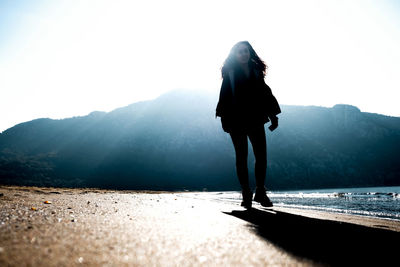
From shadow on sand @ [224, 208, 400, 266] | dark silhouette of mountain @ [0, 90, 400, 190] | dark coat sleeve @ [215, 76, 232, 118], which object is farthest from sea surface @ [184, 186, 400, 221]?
dark silhouette of mountain @ [0, 90, 400, 190]

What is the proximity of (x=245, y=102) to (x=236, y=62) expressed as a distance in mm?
725

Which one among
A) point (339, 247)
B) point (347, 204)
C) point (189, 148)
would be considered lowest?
point (347, 204)

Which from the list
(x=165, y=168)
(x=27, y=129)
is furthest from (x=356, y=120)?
(x=27, y=129)

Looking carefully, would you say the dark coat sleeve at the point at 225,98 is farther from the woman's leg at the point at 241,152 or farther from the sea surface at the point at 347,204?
the sea surface at the point at 347,204

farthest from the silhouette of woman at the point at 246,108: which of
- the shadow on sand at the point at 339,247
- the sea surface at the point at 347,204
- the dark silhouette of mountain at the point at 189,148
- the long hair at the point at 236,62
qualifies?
the dark silhouette of mountain at the point at 189,148

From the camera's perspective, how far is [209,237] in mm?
1182

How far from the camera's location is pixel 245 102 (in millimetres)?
3609

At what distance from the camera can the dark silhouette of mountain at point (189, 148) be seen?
115938 millimetres

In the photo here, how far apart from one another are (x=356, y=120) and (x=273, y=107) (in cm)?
16114

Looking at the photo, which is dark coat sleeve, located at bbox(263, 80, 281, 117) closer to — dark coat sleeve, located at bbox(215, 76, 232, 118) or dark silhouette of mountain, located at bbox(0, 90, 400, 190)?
dark coat sleeve, located at bbox(215, 76, 232, 118)

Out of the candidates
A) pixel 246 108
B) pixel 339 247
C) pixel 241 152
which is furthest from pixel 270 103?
pixel 339 247

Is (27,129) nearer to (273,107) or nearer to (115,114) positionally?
(115,114)

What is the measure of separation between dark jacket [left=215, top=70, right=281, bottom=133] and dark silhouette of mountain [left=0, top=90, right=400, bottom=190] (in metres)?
110

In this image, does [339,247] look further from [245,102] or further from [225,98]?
[225,98]
